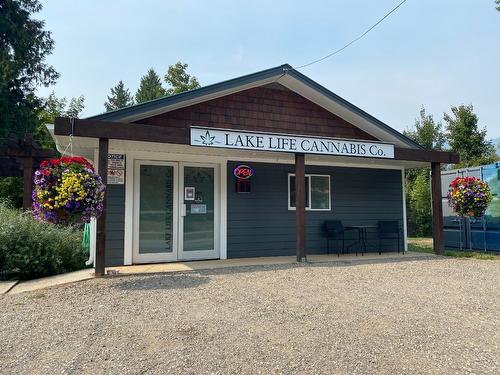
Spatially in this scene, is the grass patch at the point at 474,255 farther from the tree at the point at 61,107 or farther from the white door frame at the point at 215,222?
the tree at the point at 61,107

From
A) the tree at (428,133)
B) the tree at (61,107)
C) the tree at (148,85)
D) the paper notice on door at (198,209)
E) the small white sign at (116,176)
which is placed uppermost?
the tree at (148,85)

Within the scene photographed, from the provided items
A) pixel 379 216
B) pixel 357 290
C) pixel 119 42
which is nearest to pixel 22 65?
pixel 119 42

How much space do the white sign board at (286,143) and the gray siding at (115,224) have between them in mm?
2025

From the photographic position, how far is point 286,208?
8.54 m

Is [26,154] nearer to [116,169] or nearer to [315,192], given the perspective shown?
[116,169]

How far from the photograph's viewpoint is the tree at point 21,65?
55.9 ft

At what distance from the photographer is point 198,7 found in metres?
7.91

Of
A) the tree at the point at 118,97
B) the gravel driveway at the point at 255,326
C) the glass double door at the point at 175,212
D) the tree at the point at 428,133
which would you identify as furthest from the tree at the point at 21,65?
the tree at the point at 118,97

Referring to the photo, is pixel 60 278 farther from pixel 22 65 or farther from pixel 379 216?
pixel 22 65

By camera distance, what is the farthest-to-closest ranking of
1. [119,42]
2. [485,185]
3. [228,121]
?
[119,42], [485,185], [228,121]

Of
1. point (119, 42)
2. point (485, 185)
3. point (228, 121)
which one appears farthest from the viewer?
point (119, 42)

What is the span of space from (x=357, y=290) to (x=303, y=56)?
691 centimetres

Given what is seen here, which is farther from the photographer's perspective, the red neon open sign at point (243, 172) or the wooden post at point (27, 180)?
the wooden post at point (27, 180)

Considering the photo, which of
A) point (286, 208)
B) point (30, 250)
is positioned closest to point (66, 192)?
point (30, 250)
